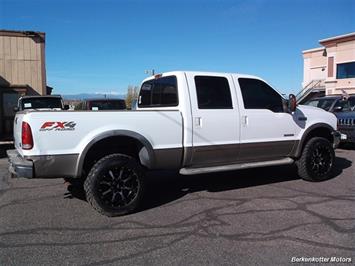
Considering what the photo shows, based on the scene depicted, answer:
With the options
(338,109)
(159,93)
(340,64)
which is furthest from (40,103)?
(340,64)

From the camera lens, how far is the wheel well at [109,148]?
5324 mm

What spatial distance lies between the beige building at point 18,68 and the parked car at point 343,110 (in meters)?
12.6

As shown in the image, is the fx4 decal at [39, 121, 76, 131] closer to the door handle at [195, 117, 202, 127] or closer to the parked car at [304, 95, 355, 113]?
the door handle at [195, 117, 202, 127]

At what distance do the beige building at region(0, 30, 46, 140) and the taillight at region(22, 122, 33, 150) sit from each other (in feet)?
43.3

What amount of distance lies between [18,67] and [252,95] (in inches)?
556

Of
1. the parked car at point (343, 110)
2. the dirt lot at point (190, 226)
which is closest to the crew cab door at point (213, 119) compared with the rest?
the dirt lot at point (190, 226)

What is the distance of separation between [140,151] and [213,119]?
1.32m

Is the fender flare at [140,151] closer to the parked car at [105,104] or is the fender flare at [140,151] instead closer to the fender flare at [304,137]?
the fender flare at [304,137]

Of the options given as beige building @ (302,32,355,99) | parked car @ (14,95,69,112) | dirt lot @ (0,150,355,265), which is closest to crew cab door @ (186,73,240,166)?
dirt lot @ (0,150,355,265)

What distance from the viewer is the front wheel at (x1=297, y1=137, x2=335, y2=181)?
708 cm

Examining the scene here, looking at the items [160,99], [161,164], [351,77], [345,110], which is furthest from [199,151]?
[351,77]

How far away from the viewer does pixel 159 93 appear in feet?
21.8

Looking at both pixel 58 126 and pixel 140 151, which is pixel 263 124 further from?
pixel 58 126

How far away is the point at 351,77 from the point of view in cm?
3725
